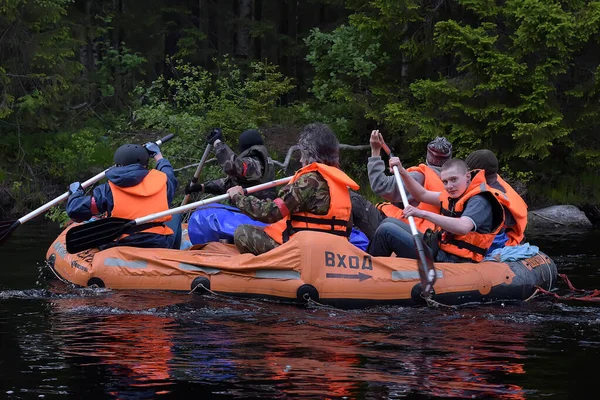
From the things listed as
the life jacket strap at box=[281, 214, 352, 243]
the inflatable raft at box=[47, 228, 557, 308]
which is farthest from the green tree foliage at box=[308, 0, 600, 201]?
the life jacket strap at box=[281, 214, 352, 243]

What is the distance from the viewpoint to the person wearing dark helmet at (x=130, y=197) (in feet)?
28.9

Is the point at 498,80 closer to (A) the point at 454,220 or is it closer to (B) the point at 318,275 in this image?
(A) the point at 454,220

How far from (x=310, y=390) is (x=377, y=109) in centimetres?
1164

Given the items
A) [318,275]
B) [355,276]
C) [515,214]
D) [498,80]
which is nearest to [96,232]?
[318,275]

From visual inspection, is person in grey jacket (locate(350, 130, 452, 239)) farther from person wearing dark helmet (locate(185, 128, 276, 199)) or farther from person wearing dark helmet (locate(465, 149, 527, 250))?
person wearing dark helmet (locate(185, 128, 276, 199))

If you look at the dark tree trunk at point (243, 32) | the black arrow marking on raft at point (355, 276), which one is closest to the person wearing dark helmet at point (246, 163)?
the black arrow marking on raft at point (355, 276)

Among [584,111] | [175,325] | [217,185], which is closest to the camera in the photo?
[175,325]

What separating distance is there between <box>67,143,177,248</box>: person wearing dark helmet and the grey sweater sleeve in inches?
74.7

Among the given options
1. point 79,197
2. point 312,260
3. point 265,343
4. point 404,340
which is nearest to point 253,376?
point 265,343

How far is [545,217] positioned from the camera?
51.0 ft

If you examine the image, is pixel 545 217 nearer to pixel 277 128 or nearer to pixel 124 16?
pixel 277 128

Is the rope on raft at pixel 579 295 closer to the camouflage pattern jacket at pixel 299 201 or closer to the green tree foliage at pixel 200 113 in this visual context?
the camouflage pattern jacket at pixel 299 201

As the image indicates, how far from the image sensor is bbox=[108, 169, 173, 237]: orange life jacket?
8.87 meters

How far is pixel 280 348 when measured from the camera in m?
6.48
